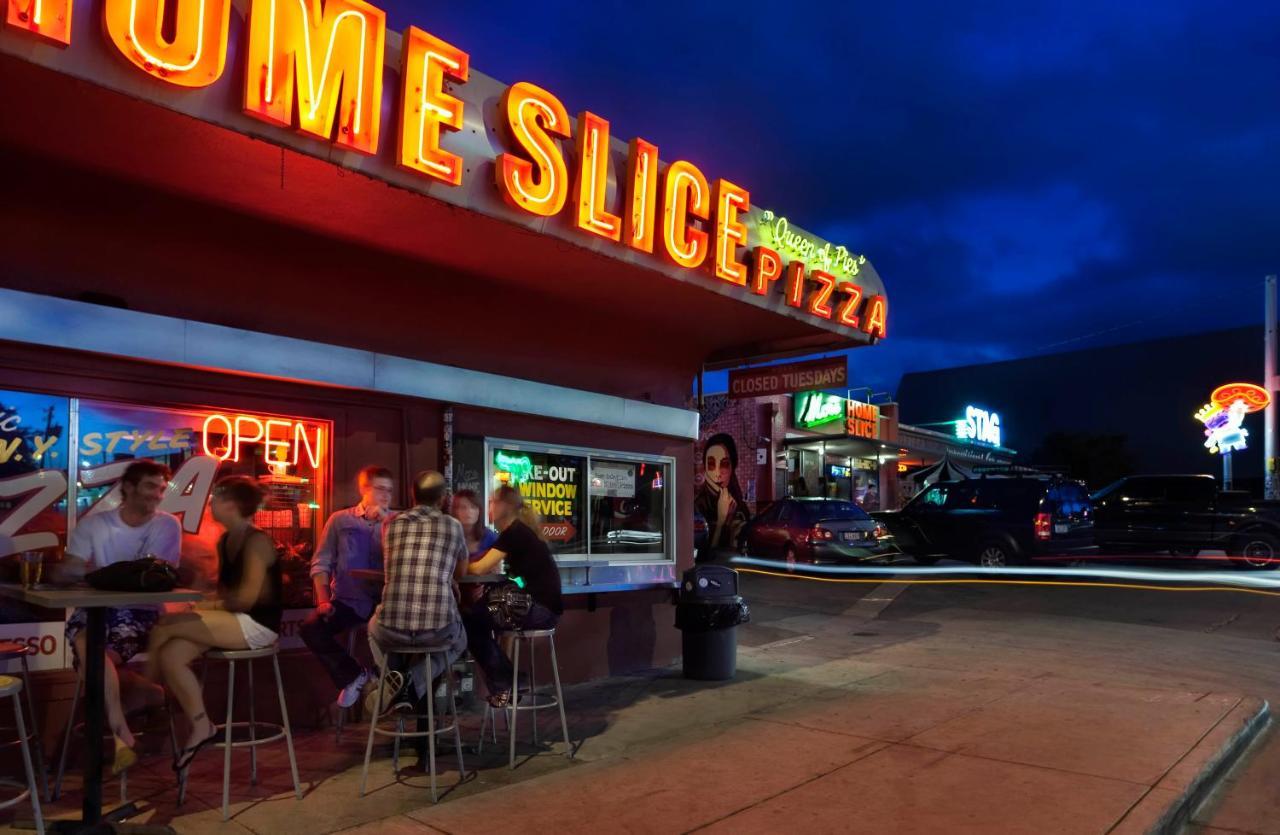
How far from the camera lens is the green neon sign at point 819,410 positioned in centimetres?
2741

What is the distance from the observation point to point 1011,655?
10.1 m

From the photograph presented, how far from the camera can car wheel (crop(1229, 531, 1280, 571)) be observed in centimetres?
1817

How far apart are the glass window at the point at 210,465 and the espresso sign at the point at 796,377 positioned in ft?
15.7

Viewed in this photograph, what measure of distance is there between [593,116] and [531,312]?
2205 millimetres

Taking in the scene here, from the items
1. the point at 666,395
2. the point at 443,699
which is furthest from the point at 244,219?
the point at 666,395

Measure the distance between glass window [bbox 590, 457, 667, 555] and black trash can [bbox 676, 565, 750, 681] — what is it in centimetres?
100

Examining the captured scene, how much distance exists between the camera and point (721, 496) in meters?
16.2

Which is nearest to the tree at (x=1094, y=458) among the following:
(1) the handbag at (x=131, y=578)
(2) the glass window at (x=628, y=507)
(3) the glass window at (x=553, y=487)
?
(2) the glass window at (x=628, y=507)

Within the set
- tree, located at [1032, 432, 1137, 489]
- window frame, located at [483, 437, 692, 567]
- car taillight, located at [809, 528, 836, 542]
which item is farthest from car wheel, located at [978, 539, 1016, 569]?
tree, located at [1032, 432, 1137, 489]

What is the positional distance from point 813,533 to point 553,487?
988cm

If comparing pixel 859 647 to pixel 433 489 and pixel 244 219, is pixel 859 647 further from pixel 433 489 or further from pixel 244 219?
pixel 244 219

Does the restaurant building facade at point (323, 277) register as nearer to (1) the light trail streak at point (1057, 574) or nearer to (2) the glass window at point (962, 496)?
(1) the light trail streak at point (1057, 574)

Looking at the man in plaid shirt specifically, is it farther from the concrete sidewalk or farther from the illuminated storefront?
the illuminated storefront

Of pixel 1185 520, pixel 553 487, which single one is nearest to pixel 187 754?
pixel 553 487
